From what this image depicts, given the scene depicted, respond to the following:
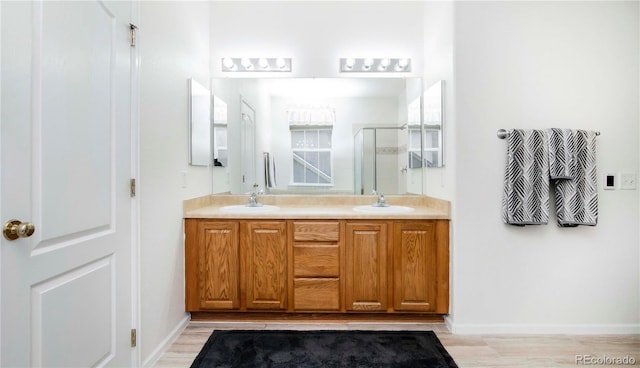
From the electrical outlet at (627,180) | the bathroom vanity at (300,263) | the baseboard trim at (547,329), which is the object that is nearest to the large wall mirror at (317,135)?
the bathroom vanity at (300,263)

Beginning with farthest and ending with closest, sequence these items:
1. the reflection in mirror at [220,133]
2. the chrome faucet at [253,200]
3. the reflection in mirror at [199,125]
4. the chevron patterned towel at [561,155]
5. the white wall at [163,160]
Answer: the reflection in mirror at [220,133] < the chrome faucet at [253,200] < the reflection in mirror at [199,125] < the chevron patterned towel at [561,155] < the white wall at [163,160]

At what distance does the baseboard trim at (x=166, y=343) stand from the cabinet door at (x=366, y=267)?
1.20m

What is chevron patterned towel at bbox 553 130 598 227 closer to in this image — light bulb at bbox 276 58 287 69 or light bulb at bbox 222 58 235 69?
light bulb at bbox 276 58 287 69

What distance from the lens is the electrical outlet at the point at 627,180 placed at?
2.31 m

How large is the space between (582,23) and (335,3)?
73.5 inches

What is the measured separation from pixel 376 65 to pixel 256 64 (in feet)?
3.51

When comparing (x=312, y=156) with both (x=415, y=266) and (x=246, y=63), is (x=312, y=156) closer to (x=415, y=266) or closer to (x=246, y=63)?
(x=246, y=63)

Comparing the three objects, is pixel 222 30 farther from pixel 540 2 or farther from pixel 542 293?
pixel 542 293

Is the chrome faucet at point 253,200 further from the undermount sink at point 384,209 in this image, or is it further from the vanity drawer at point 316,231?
the undermount sink at point 384,209

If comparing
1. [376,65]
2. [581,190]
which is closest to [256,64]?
[376,65]

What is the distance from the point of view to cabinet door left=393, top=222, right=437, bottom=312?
2416mm

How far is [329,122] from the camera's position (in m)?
3.04

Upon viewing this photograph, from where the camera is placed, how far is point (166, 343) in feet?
7.00

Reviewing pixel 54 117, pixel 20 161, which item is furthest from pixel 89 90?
pixel 20 161
